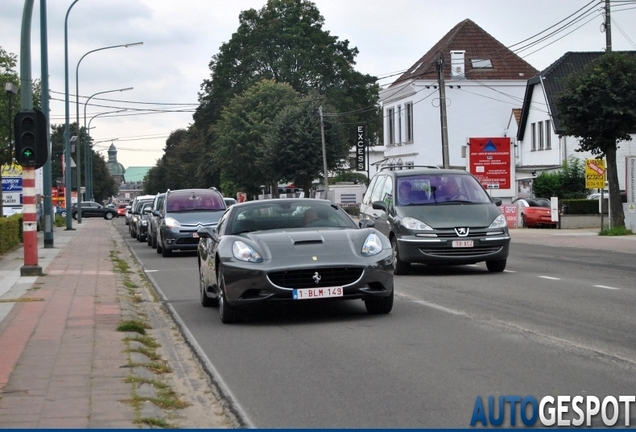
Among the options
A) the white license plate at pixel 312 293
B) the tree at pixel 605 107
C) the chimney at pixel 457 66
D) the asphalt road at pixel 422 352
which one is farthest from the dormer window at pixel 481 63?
the white license plate at pixel 312 293

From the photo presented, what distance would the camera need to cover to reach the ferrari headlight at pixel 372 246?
11071 mm

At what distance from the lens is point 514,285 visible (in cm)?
1511

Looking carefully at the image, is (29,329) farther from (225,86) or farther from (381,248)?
(225,86)

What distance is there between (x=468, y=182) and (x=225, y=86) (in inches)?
2834

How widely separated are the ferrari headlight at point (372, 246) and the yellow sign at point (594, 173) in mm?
23539

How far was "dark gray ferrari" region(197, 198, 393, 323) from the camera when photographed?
35.0 feet

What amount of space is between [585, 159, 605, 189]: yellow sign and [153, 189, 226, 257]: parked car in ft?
41.9

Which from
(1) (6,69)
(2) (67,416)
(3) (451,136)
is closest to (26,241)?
(2) (67,416)

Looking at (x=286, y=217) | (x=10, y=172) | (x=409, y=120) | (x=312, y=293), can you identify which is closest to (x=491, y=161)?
(x=10, y=172)

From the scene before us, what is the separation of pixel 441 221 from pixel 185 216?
10.9 m

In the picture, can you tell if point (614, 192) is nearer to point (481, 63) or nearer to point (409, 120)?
point (409, 120)

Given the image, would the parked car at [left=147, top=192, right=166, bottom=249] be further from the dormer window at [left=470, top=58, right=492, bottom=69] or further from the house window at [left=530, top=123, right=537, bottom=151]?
the dormer window at [left=470, top=58, right=492, bottom=69]

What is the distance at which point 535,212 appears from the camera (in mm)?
43750

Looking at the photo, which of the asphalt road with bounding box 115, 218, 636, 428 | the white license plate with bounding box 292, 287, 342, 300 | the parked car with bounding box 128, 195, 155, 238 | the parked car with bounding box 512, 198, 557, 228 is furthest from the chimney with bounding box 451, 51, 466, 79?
the white license plate with bounding box 292, 287, 342, 300
